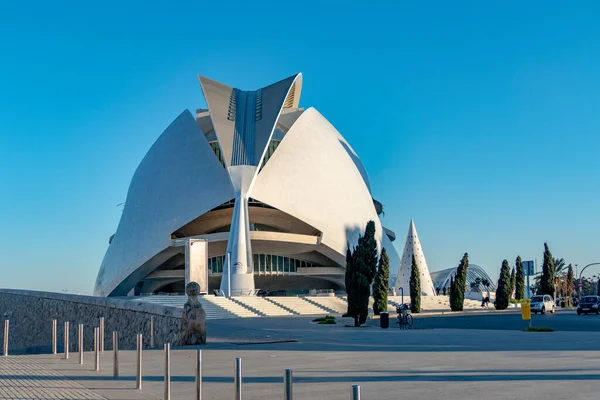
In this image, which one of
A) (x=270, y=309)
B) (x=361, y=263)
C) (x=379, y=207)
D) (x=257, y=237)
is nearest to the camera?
(x=361, y=263)

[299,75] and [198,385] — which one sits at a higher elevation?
[299,75]

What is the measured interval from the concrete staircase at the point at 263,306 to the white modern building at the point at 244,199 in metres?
10.2

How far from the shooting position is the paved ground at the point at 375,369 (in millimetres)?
8625

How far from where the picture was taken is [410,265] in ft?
193

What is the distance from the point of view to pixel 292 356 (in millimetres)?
13555

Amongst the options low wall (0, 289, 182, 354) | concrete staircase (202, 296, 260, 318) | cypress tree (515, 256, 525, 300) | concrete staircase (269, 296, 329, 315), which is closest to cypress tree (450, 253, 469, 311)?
concrete staircase (269, 296, 329, 315)

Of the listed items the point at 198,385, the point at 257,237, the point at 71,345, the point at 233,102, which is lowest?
the point at 71,345

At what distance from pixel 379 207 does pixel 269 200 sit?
22.9 metres

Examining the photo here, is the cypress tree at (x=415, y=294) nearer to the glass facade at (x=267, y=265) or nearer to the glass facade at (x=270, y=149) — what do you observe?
the glass facade at (x=270, y=149)

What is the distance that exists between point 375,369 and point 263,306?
2640 cm

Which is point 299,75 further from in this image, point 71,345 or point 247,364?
point 247,364

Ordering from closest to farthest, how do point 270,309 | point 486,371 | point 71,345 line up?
point 486,371 → point 71,345 → point 270,309

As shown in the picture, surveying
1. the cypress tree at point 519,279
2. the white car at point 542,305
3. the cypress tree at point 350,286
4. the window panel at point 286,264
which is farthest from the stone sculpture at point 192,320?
the window panel at point 286,264

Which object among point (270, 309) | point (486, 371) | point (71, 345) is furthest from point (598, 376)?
point (270, 309)
